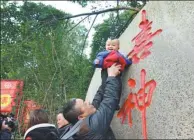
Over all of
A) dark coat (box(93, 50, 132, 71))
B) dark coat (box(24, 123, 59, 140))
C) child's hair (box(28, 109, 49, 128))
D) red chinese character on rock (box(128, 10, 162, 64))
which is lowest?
dark coat (box(24, 123, 59, 140))

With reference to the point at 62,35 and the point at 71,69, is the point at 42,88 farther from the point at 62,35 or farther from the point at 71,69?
the point at 62,35

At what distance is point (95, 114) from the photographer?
1.88 m

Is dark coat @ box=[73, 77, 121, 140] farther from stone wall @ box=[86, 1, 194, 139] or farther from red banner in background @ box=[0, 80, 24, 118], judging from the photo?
red banner in background @ box=[0, 80, 24, 118]

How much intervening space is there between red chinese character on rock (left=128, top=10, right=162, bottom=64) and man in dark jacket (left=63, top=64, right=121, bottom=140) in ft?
1.02

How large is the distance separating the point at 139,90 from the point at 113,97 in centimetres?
31

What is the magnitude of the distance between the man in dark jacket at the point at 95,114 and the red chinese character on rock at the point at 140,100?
189 mm

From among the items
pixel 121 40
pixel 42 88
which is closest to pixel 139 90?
pixel 121 40

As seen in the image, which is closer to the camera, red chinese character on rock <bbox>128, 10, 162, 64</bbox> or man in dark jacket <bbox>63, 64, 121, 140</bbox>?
man in dark jacket <bbox>63, 64, 121, 140</bbox>

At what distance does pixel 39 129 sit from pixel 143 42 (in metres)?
0.93

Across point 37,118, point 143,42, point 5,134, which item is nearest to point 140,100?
point 143,42

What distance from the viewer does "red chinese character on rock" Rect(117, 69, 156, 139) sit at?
6.99ft

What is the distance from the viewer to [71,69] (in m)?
4.95

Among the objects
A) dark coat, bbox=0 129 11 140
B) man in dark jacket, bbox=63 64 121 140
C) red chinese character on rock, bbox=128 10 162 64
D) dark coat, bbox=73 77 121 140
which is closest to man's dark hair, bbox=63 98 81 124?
man in dark jacket, bbox=63 64 121 140

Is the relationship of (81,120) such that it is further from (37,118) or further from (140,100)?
(140,100)
